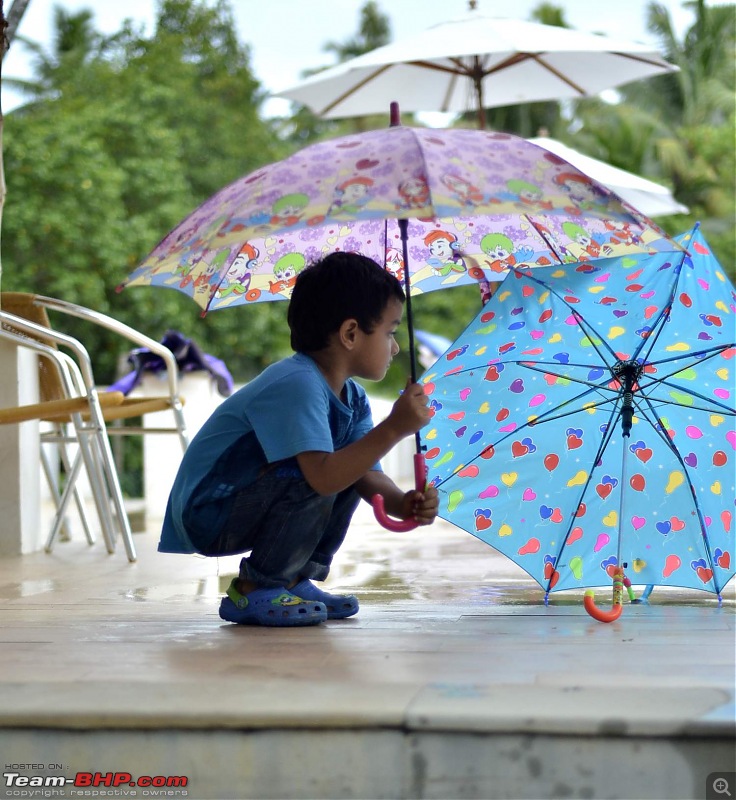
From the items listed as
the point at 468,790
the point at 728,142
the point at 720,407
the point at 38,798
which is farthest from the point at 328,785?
the point at 728,142

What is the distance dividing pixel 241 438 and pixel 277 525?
0.22 metres

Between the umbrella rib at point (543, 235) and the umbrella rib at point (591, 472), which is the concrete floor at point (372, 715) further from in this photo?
the umbrella rib at point (543, 235)

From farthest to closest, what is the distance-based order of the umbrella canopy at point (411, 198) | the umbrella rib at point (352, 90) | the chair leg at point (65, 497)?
the umbrella rib at point (352, 90)
the chair leg at point (65, 497)
the umbrella canopy at point (411, 198)

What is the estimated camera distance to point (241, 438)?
2.57 m

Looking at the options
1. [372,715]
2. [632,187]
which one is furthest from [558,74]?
[372,715]

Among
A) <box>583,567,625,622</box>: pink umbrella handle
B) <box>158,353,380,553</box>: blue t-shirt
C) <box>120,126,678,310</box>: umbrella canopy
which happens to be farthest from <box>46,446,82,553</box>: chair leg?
<box>583,567,625,622</box>: pink umbrella handle

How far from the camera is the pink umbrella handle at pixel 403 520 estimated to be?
2.48 m

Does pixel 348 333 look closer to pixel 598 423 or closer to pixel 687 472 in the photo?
pixel 598 423

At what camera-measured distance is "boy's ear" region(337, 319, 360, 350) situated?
2.55m

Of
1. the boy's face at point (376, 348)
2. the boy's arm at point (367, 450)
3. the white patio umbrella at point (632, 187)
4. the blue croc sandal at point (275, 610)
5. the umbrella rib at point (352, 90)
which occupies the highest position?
the umbrella rib at point (352, 90)

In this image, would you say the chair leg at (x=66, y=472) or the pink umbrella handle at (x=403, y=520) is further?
the chair leg at (x=66, y=472)

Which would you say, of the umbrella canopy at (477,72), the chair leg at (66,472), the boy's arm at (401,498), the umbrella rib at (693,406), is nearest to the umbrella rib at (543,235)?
the umbrella rib at (693,406)

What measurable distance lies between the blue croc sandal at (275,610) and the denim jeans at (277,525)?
3 cm

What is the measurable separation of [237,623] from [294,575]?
0.17m
